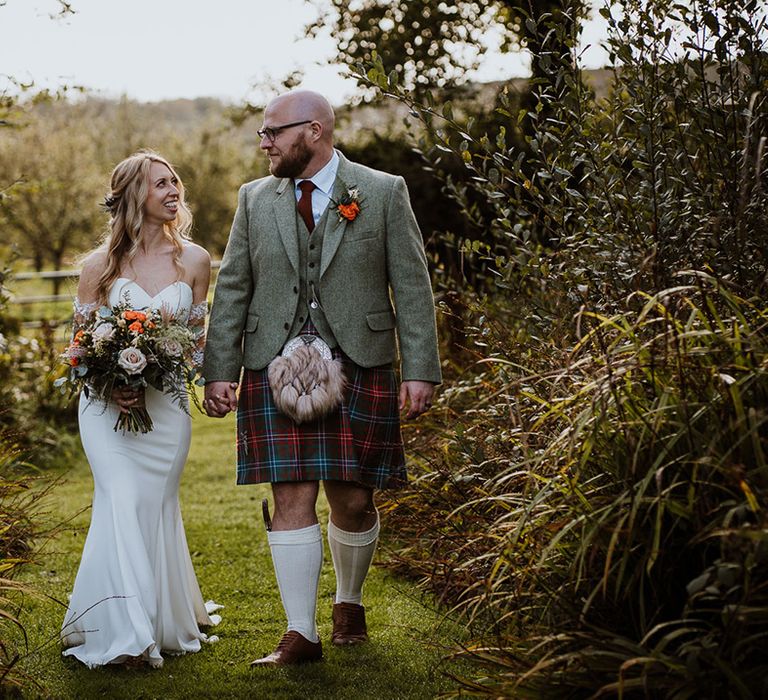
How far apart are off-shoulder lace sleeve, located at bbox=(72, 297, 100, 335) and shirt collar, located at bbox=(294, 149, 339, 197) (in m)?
1.14

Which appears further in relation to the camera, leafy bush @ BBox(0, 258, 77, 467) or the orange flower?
leafy bush @ BBox(0, 258, 77, 467)

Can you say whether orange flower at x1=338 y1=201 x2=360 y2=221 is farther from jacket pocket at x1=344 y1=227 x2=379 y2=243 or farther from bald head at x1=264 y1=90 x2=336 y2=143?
bald head at x1=264 y1=90 x2=336 y2=143

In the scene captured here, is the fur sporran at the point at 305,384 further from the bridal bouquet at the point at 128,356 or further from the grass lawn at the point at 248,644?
the grass lawn at the point at 248,644

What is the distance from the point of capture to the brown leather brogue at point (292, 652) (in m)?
4.65

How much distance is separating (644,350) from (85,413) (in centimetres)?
279

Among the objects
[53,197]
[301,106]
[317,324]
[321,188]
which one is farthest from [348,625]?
[53,197]

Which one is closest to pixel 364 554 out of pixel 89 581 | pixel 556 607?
pixel 89 581

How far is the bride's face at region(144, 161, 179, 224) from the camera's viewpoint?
5422 millimetres

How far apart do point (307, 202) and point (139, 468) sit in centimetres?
143

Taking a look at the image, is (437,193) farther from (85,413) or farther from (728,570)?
(728,570)

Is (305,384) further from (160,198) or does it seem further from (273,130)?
(160,198)

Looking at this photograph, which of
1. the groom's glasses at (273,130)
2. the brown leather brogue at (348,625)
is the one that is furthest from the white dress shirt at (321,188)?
the brown leather brogue at (348,625)

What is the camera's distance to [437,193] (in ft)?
41.8

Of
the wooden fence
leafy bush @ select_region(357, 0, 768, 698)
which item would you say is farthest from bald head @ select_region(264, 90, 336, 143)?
the wooden fence
